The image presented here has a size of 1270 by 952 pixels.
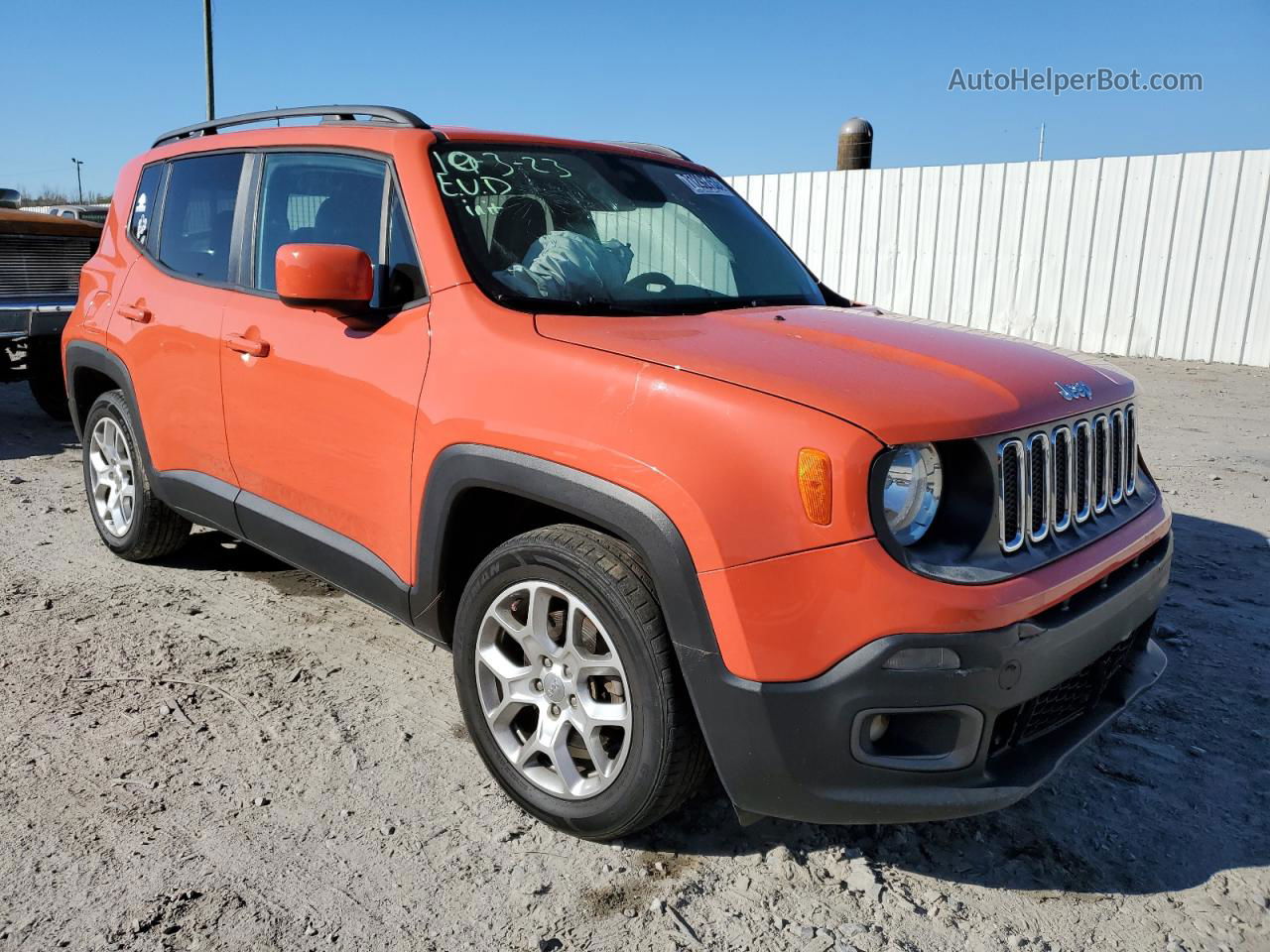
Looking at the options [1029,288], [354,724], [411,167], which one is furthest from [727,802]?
[1029,288]

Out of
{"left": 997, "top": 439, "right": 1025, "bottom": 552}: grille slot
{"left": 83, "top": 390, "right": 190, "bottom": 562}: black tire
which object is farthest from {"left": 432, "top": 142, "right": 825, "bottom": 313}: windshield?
{"left": 83, "top": 390, "right": 190, "bottom": 562}: black tire

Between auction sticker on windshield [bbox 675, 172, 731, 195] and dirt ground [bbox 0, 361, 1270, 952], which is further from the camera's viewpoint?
auction sticker on windshield [bbox 675, 172, 731, 195]

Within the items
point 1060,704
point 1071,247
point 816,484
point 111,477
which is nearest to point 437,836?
point 816,484

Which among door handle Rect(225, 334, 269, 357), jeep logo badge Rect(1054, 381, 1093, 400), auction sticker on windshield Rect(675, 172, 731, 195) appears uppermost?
auction sticker on windshield Rect(675, 172, 731, 195)

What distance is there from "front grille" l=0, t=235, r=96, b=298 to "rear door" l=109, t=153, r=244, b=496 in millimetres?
4098

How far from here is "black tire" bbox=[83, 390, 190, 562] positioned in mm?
4305

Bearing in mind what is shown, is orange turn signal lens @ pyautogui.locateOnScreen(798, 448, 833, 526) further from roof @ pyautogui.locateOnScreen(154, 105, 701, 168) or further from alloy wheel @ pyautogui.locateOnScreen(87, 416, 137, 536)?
alloy wheel @ pyautogui.locateOnScreen(87, 416, 137, 536)

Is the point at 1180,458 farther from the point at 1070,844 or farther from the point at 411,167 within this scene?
the point at 411,167

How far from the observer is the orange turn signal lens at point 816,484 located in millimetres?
2008

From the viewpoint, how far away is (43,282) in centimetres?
780

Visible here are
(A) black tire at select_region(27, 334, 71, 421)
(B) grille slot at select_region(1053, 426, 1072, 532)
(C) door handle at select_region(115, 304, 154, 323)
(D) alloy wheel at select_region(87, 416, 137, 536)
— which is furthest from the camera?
(A) black tire at select_region(27, 334, 71, 421)

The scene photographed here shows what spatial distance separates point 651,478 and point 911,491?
57cm

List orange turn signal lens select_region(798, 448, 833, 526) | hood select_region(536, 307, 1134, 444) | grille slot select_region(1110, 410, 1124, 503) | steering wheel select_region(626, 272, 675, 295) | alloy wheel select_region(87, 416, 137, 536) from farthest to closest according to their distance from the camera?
alloy wheel select_region(87, 416, 137, 536), steering wheel select_region(626, 272, 675, 295), grille slot select_region(1110, 410, 1124, 503), hood select_region(536, 307, 1134, 444), orange turn signal lens select_region(798, 448, 833, 526)

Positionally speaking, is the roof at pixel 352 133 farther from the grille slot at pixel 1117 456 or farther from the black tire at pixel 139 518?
the grille slot at pixel 1117 456
